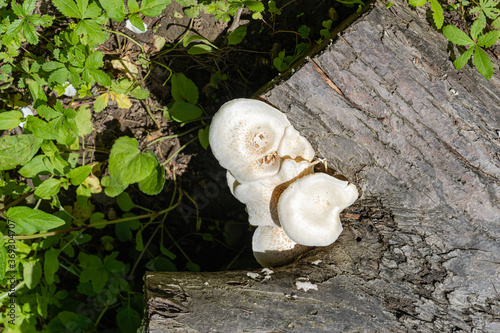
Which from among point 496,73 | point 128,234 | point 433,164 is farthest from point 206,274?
point 496,73

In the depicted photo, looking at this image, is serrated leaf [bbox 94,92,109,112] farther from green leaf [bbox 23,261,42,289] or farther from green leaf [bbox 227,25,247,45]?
green leaf [bbox 23,261,42,289]

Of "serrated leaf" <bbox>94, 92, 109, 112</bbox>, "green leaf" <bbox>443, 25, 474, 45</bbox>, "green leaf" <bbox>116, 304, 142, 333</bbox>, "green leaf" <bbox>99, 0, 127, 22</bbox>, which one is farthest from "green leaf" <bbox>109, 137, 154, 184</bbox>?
"green leaf" <bbox>443, 25, 474, 45</bbox>

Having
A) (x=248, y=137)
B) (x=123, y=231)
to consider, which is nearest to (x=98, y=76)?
(x=248, y=137)

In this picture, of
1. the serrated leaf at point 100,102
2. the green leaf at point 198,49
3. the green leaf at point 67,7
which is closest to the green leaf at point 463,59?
the green leaf at point 198,49

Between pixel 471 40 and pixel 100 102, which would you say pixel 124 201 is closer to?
pixel 100 102

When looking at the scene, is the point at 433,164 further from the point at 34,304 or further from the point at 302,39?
the point at 34,304
